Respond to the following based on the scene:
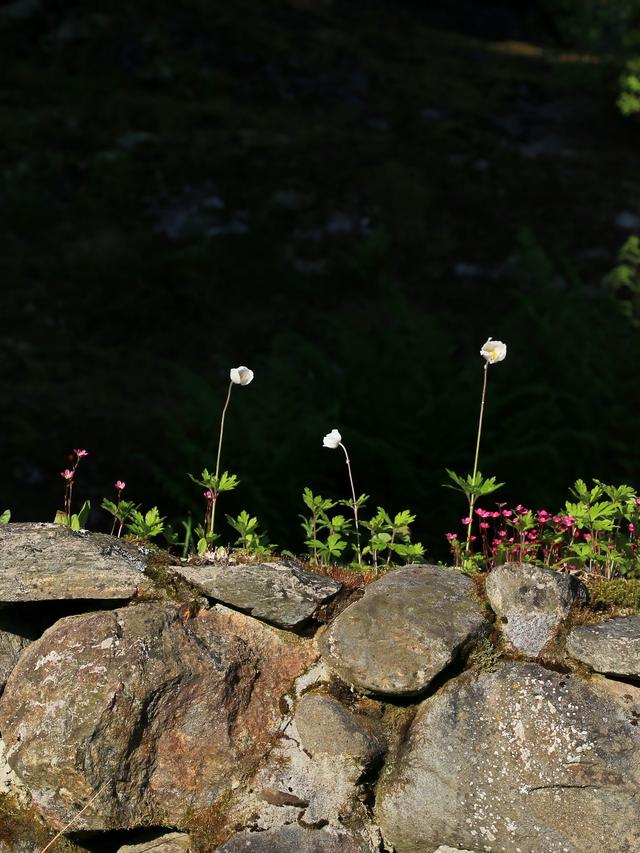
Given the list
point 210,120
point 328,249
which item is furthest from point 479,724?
point 210,120

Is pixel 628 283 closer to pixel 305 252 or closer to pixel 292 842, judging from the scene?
pixel 305 252

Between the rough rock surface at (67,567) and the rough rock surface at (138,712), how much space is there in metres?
0.09

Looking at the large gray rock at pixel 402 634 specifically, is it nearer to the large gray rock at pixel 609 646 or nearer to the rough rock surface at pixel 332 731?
the rough rock surface at pixel 332 731

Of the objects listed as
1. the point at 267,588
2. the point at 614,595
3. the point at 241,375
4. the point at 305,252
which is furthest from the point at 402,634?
the point at 305,252

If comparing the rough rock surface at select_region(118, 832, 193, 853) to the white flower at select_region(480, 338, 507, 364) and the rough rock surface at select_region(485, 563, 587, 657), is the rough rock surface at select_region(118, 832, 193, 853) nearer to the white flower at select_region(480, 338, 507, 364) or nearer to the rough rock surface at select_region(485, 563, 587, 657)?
the rough rock surface at select_region(485, 563, 587, 657)

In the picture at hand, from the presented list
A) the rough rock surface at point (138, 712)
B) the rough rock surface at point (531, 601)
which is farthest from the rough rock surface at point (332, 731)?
the rough rock surface at point (531, 601)

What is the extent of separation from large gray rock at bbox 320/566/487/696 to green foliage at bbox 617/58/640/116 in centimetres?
1151

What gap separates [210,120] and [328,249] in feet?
12.0

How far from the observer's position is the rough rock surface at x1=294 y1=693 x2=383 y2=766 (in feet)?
11.1

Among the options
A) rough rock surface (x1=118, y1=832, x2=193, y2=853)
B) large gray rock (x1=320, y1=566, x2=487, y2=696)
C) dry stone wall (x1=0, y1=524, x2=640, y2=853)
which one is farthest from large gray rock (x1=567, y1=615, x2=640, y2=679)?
rough rock surface (x1=118, y1=832, x2=193, y2=853)

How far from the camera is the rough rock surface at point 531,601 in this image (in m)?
3.48

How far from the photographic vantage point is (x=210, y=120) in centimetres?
1460

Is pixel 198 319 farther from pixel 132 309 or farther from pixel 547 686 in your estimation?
pixel 547 686

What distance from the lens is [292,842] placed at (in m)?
3.29
